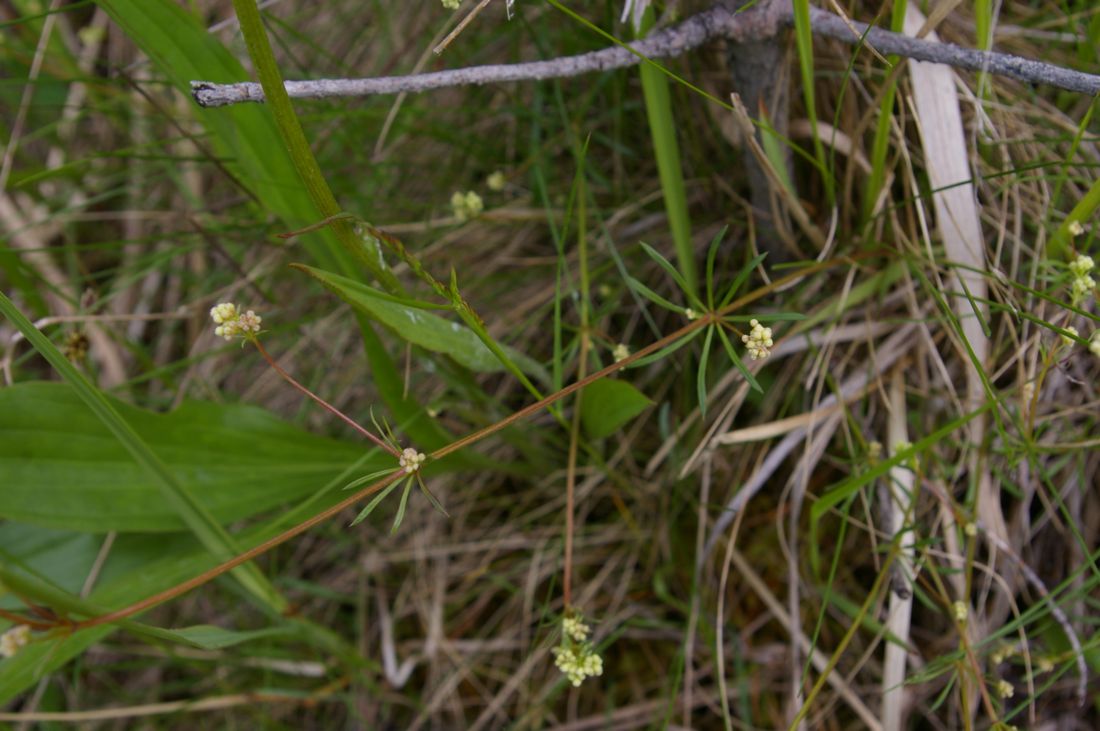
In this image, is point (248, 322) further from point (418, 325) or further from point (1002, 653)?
point (1002, 653)

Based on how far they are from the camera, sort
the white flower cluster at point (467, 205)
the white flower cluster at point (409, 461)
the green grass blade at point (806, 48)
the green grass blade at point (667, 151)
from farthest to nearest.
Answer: the white flower cluster at point (467, 205) < the green grass blade at point (667, 151) < the green grass blade at point (806, 48) < the white flower cluster at point (409, 461)

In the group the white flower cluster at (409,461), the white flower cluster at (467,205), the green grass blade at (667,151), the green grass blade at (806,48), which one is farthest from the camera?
the white flower cluster at (467,205)

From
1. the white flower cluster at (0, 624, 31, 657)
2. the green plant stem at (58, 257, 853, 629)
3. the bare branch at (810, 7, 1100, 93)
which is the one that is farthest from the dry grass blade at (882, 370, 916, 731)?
the white flower cluster at (0, 624, 31, 657)

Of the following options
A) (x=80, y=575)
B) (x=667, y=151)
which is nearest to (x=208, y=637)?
(x=80, y=575)

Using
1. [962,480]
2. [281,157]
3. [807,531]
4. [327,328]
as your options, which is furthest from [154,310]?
[962,480]

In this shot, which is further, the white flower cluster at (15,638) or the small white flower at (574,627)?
the small white flower at (574,627)

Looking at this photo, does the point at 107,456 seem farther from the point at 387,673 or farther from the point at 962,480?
the point at 962,480

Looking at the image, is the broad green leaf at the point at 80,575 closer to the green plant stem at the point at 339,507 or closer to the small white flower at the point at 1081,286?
the green plant stem at the point at 339,507

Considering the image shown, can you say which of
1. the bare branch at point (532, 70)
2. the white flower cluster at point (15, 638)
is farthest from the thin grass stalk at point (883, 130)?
the white flower cluster at point (15, 638)
